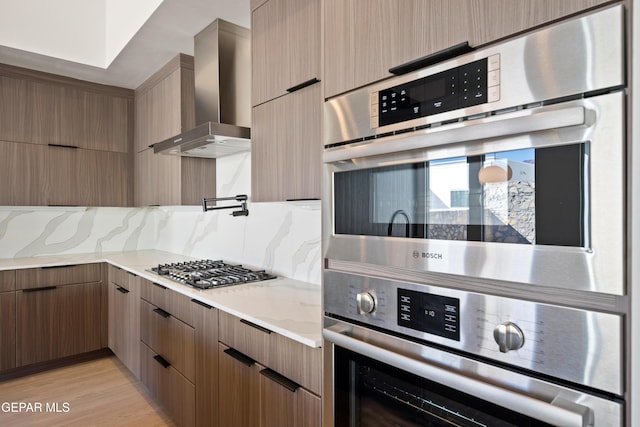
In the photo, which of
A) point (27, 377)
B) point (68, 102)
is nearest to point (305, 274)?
point (27, 377)

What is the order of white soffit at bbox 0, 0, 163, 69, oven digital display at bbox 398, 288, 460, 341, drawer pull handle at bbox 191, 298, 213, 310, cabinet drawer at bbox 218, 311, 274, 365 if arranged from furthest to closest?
white soffit at bbox 0, 0, 163, 69, drawer pull handle at bbox 191, 298, 213, 310, cabinet drawer at bbox 218, 311, 274, 365, oven digital display at bbox 398, 288, 460, 341

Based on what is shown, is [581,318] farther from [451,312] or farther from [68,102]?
[68,102]

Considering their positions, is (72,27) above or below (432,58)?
above

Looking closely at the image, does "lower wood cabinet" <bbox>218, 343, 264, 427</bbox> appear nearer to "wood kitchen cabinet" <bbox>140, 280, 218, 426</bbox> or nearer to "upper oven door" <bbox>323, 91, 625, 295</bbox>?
"wood kitchen cabinet" <bbox>140, 280, 218, 426</bbox>

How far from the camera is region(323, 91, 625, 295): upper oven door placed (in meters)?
0.60

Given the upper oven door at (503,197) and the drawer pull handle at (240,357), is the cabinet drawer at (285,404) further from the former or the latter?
the upper oven door at (503,197)

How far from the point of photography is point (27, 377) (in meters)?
3.00

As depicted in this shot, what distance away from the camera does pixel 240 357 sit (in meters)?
1.59

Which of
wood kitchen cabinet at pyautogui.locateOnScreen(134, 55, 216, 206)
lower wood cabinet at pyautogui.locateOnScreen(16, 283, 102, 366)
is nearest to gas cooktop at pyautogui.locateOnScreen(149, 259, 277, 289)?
wood kitchen cabinet at pyautogui.locateOnScreen(134, 55, 216, 206)

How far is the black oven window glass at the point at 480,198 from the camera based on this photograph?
2.12 feet

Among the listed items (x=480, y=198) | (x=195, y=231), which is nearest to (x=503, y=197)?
(x=480, y=198)

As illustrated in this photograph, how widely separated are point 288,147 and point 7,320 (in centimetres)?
276

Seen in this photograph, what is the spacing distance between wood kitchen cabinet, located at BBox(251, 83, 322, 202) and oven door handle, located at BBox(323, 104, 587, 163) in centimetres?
66

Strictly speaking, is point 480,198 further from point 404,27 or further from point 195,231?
point 195,231
